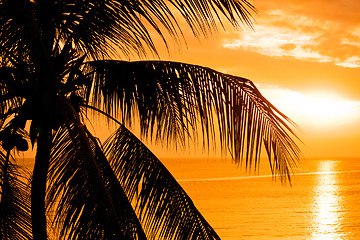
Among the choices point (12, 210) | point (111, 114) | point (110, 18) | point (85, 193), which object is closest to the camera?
point (85, 193)

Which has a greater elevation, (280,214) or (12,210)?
(12,210)

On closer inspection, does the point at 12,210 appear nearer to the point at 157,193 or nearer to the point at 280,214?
the point at 157,193

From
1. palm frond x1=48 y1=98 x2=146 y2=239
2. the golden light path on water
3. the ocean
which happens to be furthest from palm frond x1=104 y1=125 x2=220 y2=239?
the golden light path on water

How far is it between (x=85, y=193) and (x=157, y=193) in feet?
4.51

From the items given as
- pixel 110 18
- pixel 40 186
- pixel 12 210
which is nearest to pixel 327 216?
pixel 12 210

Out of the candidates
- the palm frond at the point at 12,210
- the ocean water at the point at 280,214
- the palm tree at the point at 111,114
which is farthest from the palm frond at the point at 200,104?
the ocean water at the point at 280,214

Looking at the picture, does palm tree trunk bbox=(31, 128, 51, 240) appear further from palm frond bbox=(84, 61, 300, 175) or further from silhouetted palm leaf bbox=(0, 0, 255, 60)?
palm frond bbox=(84, 61, 300, 175)

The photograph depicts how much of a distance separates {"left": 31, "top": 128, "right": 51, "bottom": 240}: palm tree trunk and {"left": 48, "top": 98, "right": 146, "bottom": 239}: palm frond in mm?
113

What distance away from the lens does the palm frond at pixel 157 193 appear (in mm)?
3768

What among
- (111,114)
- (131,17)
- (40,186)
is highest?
(131,17)

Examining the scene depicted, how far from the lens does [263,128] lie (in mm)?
3490

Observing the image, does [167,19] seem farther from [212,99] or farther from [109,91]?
[109,91]

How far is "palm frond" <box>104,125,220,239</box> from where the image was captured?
3768 mm

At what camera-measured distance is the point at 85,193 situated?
2.46 m
